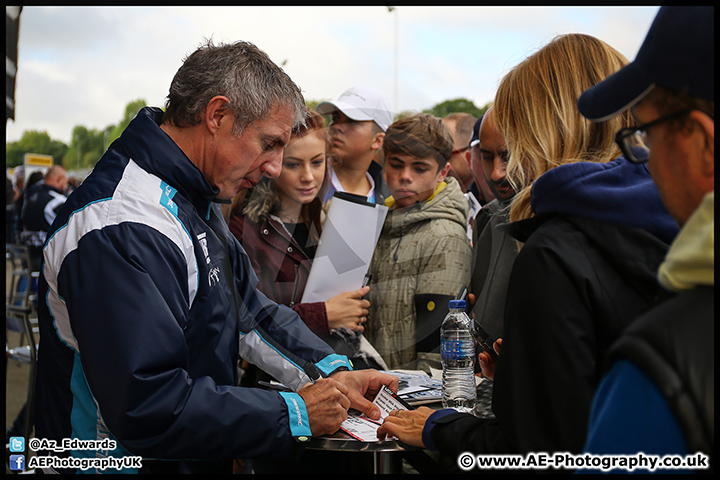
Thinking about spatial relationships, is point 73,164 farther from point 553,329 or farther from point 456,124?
point 553,329

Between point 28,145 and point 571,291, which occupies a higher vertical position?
point 28,145

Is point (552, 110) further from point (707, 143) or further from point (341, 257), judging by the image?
point (341, 257)

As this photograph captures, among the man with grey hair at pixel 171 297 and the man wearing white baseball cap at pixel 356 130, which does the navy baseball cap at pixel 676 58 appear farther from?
the man wearing white baseball cap at pixel 356 130

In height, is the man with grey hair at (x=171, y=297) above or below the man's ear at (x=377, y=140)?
below

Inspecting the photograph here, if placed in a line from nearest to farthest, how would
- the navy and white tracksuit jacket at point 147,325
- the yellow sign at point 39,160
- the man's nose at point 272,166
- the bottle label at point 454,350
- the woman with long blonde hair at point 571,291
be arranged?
the woman with long blonde hair at point 571,291 → the navy and white tracksuit jacket at point 147,325 → the man's nose at point 272,166 → the bottle label at point 454,350 → the yellow sign at point 39,160

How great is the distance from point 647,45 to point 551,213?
0.40 m

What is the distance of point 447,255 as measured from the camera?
8.03 ft

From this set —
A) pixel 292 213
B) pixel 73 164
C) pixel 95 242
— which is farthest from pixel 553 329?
pixel 73 164

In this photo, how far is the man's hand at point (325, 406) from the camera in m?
1.63

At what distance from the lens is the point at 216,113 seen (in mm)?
1679

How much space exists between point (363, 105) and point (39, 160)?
1382 cm

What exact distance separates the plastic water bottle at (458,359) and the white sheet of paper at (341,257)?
1.45ft

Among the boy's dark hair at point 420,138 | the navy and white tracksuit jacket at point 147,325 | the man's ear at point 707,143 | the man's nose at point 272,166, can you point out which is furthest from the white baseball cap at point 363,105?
the man's ear at point 707,143

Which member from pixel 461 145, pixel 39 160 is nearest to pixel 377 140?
pixel 461 145
